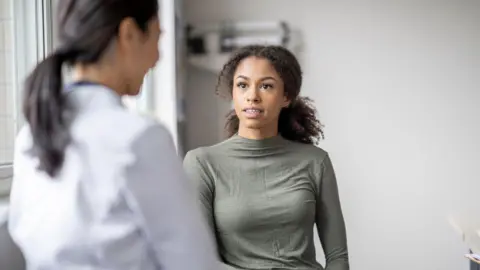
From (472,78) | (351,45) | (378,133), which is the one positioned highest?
(351,45)

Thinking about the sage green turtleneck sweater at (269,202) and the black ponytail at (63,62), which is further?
the sage green turtleneck sweater at (269,202)

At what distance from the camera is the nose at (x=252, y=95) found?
1390mm

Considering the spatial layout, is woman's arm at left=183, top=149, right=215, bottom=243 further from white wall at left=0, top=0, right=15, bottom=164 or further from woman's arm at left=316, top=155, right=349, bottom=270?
white wall at left=0, top=0, right=15, bottom=164

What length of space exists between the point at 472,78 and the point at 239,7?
1064mm

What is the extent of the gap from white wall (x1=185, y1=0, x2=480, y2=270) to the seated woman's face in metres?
0.92

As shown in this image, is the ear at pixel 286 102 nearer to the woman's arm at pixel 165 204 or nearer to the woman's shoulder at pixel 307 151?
the woman's shoulder at pixel 307 151

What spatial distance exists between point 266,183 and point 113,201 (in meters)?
0.76


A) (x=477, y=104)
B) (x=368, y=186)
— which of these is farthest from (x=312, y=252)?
(x=477, y=104)

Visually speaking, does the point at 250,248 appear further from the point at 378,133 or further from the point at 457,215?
the point at 457,215

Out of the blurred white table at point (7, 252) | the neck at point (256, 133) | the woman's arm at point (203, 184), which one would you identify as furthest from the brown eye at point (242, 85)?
the blurred white table at point (7, 252)

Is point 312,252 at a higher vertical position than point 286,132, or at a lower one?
lower

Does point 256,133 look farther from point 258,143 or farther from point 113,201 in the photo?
point 113,201

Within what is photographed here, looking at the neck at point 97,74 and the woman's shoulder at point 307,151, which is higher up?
the neck at point 97,74

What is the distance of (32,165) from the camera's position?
2.43ft
